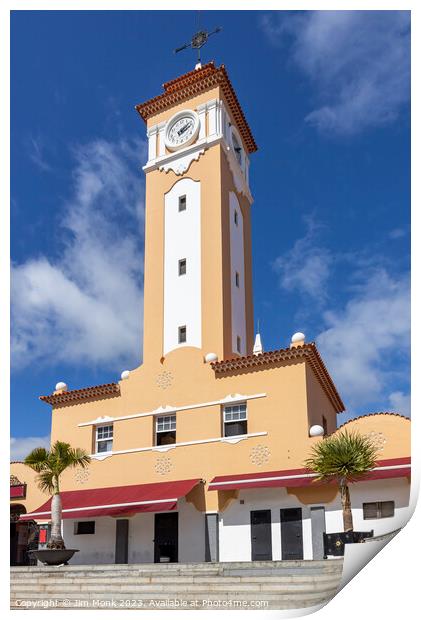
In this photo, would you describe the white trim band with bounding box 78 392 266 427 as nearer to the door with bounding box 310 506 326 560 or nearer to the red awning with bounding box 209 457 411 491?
the red awning with bounding box 209 457 411 491

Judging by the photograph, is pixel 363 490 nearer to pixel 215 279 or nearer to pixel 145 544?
pixel 145 544

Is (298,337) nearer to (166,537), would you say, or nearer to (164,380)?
(164,380)

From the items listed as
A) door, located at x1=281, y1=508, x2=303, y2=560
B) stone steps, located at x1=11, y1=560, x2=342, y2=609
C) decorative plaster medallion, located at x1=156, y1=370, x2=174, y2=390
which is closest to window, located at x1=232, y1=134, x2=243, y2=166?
decorative plaster medallion, located at x1=156, y1=370, x2=174, y2=390

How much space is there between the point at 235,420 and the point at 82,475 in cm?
688

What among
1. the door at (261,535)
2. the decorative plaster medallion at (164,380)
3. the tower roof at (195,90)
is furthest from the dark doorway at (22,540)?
the tower roof at (195,90)

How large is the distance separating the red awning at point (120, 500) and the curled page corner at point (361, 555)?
10.5m

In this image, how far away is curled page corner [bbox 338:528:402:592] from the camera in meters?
10.8

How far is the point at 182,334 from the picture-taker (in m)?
26.2

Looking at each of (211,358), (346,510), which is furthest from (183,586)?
(211,358)

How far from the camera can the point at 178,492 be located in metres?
21.5

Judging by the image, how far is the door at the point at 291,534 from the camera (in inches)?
803

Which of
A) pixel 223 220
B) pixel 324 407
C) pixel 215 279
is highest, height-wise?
pixel 223 220
